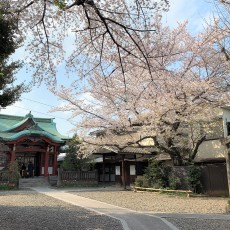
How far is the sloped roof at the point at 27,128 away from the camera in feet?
91.1

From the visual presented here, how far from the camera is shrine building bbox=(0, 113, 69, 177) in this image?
27656mm

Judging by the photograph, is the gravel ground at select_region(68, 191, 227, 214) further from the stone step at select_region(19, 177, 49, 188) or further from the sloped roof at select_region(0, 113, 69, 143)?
the sloped roof at select_region(0, 113, 69, 143)

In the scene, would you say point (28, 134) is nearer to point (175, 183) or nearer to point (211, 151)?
point (175, 183)

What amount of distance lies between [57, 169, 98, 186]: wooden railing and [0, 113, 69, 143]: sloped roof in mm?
4638

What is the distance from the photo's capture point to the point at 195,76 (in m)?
16.8

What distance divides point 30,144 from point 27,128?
1.60 metres

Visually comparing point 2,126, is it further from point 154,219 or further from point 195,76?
point 154,219

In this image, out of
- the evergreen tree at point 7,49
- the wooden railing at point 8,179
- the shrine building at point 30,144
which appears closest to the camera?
the evergreen tree at point 7,49

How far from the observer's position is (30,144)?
29125 mm

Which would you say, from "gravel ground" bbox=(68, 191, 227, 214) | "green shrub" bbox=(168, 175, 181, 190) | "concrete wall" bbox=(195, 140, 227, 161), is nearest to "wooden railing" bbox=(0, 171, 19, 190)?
"gravel ground" bbox=(68, 191, 227, 214)

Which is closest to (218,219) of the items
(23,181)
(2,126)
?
(23,181)

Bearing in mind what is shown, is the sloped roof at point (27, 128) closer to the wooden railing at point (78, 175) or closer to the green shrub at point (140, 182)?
the wooden railing at point (78, 175)

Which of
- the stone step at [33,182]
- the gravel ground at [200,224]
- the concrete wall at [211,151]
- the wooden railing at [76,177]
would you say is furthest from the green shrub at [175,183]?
the stone step at [33,182]

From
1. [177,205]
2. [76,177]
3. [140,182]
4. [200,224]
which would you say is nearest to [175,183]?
[140,182]
